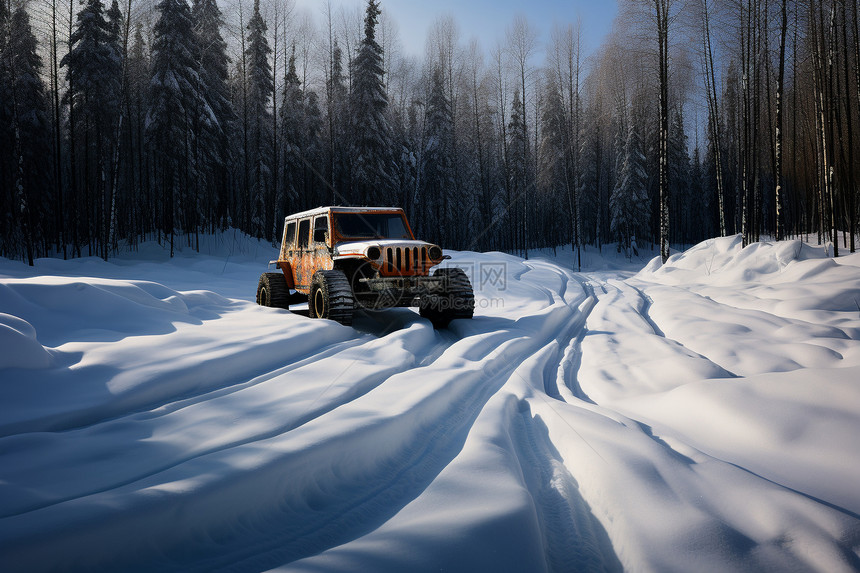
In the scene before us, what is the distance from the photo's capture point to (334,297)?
7.04 m

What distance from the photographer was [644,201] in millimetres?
35125

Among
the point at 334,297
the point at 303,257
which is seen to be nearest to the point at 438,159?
the point at 303,257

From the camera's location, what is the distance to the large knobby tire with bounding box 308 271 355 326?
7.01 metres

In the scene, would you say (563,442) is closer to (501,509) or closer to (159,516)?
(501,509)

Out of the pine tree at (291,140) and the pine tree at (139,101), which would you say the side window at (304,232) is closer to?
the pine tree at (291,140)

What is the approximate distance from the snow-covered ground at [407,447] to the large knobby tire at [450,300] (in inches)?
64.2

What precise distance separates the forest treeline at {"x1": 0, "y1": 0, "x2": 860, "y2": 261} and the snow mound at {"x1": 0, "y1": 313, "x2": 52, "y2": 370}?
1636 cm

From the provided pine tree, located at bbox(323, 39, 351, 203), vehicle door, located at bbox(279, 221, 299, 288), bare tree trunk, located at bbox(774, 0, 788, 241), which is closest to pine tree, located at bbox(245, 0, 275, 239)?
pine tree, located at bbox(323, 39, 351, 203)

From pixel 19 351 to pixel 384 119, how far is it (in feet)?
88.1

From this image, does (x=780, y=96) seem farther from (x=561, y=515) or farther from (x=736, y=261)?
(x=561, y=515)

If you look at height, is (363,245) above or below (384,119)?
below

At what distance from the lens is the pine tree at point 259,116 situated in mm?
26031

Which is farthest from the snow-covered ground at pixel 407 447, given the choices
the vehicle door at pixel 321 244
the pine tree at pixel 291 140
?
the pine tree at pixel 291 140

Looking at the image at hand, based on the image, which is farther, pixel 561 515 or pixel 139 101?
pixel 139 101
